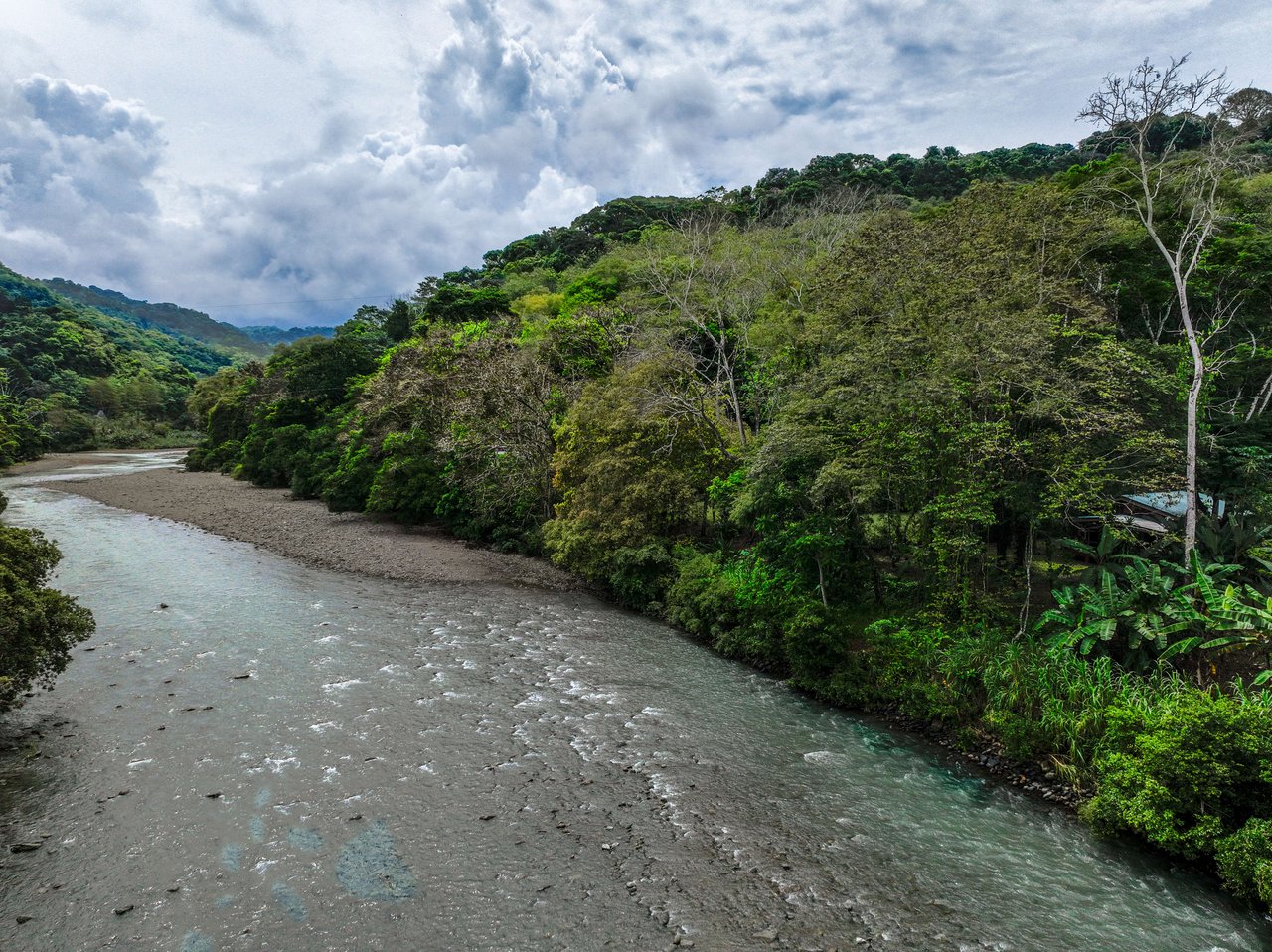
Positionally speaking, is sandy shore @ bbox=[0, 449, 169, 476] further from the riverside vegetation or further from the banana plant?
the banana plant

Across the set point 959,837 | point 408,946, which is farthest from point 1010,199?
point 408,946

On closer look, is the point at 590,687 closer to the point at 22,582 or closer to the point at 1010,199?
the point at 22,582

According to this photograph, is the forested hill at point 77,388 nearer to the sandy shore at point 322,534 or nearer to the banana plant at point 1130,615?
the sandy shore at point 322,534

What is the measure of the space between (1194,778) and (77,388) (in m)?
111

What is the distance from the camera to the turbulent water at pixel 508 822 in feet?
23.5

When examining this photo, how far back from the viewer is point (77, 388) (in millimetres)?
82312

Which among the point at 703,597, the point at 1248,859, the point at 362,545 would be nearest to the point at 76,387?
the point at 362,545

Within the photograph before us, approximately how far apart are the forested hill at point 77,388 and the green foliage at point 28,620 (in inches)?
2608

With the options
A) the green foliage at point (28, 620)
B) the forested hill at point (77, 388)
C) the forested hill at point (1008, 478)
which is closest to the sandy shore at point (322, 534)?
the forested hill at point (1008, 478)

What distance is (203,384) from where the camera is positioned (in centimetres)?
7500

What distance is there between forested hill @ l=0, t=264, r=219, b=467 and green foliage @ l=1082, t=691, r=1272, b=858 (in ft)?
268

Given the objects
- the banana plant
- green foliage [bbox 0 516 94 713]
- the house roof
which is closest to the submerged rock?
green foliage [bbox 0 516 94 713]

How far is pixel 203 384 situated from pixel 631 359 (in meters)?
73.8

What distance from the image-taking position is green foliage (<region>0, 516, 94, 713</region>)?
10047 millimetres
